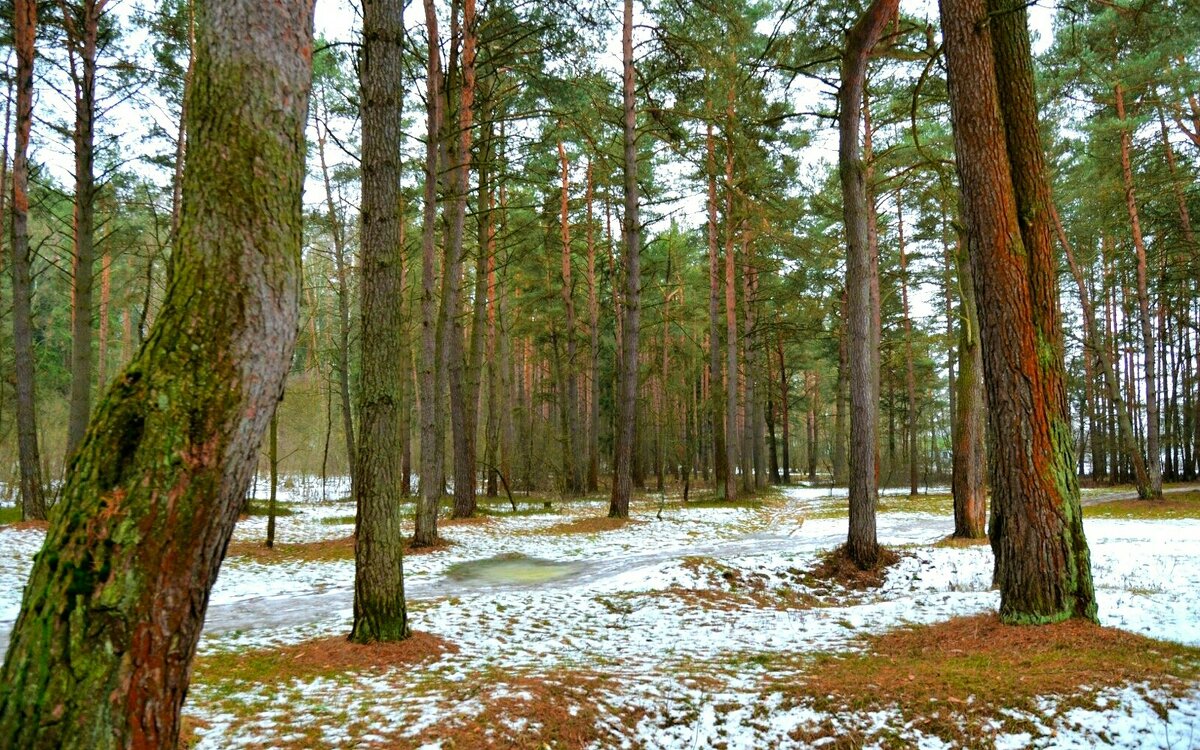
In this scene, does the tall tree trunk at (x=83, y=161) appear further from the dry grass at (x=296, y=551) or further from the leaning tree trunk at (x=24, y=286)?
the dry grass at (x=296, y=551)

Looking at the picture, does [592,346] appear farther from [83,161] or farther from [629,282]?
[83,161]

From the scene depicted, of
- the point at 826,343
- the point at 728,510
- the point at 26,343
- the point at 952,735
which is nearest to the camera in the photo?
the point at 952,735

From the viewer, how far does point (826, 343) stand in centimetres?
3403

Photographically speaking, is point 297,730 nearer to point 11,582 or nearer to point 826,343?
point 11,582

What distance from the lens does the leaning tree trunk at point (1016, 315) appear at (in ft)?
16.8

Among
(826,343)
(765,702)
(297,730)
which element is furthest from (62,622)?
(826,343)

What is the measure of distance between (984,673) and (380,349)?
4.96 m

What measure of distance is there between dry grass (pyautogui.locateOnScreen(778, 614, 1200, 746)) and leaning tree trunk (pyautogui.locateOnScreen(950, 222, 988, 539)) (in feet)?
19.2

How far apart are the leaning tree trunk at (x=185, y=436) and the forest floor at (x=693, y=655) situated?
5.07ft

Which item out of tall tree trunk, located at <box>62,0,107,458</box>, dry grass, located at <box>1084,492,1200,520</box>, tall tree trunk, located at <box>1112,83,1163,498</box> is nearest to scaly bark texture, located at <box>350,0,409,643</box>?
tall tree trunk, located at <box>62,0,107,458</box>

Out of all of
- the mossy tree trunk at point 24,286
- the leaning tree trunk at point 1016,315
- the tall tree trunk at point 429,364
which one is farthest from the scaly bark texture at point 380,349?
the mossy tree trunk at point 24,286

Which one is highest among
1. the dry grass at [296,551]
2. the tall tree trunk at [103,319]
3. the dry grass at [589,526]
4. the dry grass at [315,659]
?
the tall tree trunk at [103,319]

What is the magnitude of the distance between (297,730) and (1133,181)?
2223 cm

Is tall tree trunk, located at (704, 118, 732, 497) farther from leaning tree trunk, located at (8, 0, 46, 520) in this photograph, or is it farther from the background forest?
leaning tree trunk, located at (8, 0, 46, 520)
